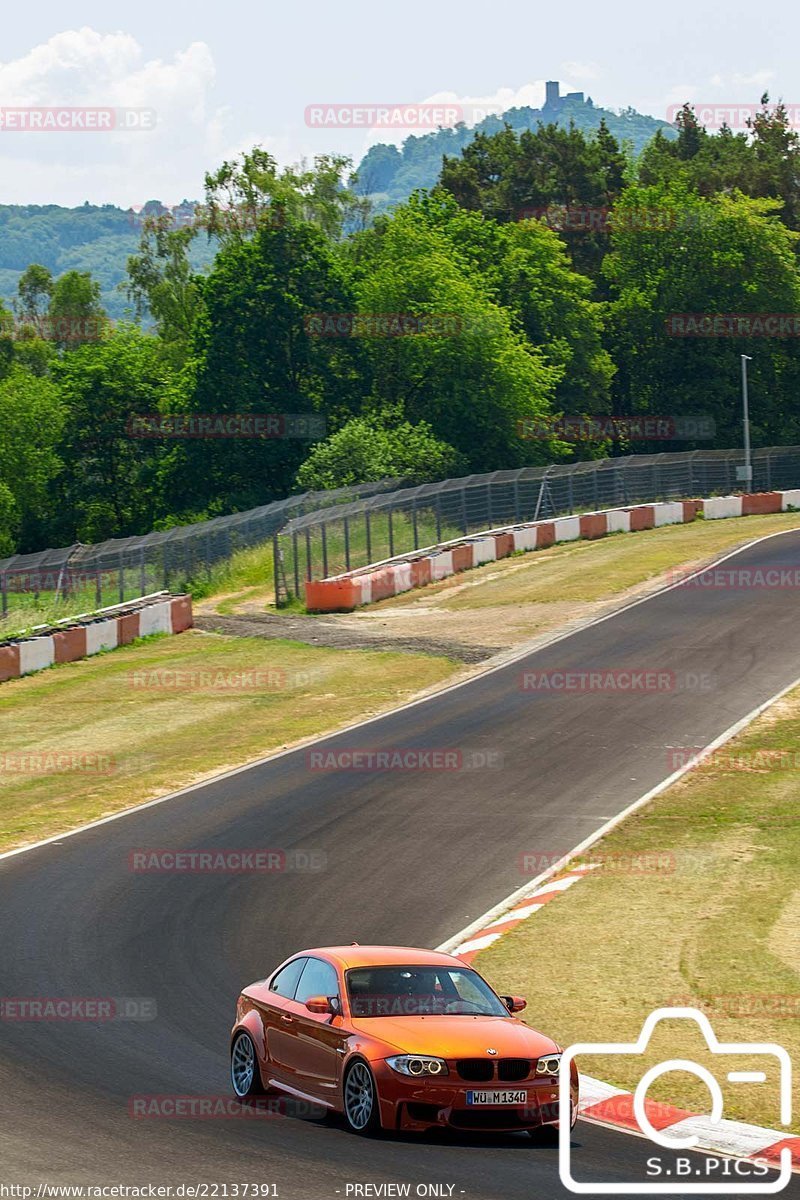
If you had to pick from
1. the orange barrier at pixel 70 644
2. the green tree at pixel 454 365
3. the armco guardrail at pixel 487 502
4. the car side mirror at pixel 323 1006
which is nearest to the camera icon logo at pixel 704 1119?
the car side mirror at pixel 323 1006

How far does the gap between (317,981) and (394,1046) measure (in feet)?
4.56

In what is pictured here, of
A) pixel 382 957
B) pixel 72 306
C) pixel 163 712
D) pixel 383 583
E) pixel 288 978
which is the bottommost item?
pixel 163 712

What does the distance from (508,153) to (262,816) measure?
10314 centimetres

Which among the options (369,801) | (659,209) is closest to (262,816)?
(369,801)

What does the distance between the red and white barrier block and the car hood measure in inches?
1087

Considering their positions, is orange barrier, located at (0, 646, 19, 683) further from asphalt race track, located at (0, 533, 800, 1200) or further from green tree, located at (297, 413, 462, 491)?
green tree, located at (297, 413, 462, 491)

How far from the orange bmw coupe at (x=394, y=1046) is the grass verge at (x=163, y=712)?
11.9 m

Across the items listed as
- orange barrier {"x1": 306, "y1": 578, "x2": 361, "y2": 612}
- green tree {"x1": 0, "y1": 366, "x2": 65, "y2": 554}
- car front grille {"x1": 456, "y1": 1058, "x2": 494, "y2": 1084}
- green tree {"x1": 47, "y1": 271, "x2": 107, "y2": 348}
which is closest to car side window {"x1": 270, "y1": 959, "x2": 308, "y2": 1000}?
car front grille {"x1": 456, "y1": 1058, "x2": 494, "y2": 1084}

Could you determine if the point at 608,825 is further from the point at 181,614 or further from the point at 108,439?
the point at 108,439

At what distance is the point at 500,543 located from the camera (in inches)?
2167

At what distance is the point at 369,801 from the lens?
82.7ft

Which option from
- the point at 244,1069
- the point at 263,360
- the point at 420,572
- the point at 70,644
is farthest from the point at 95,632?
the point at 263,360

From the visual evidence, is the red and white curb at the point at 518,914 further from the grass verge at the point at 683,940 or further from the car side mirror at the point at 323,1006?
the car side mirror at the point at 323,1006

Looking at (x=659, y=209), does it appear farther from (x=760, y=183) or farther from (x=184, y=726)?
(x=184, y=726)
